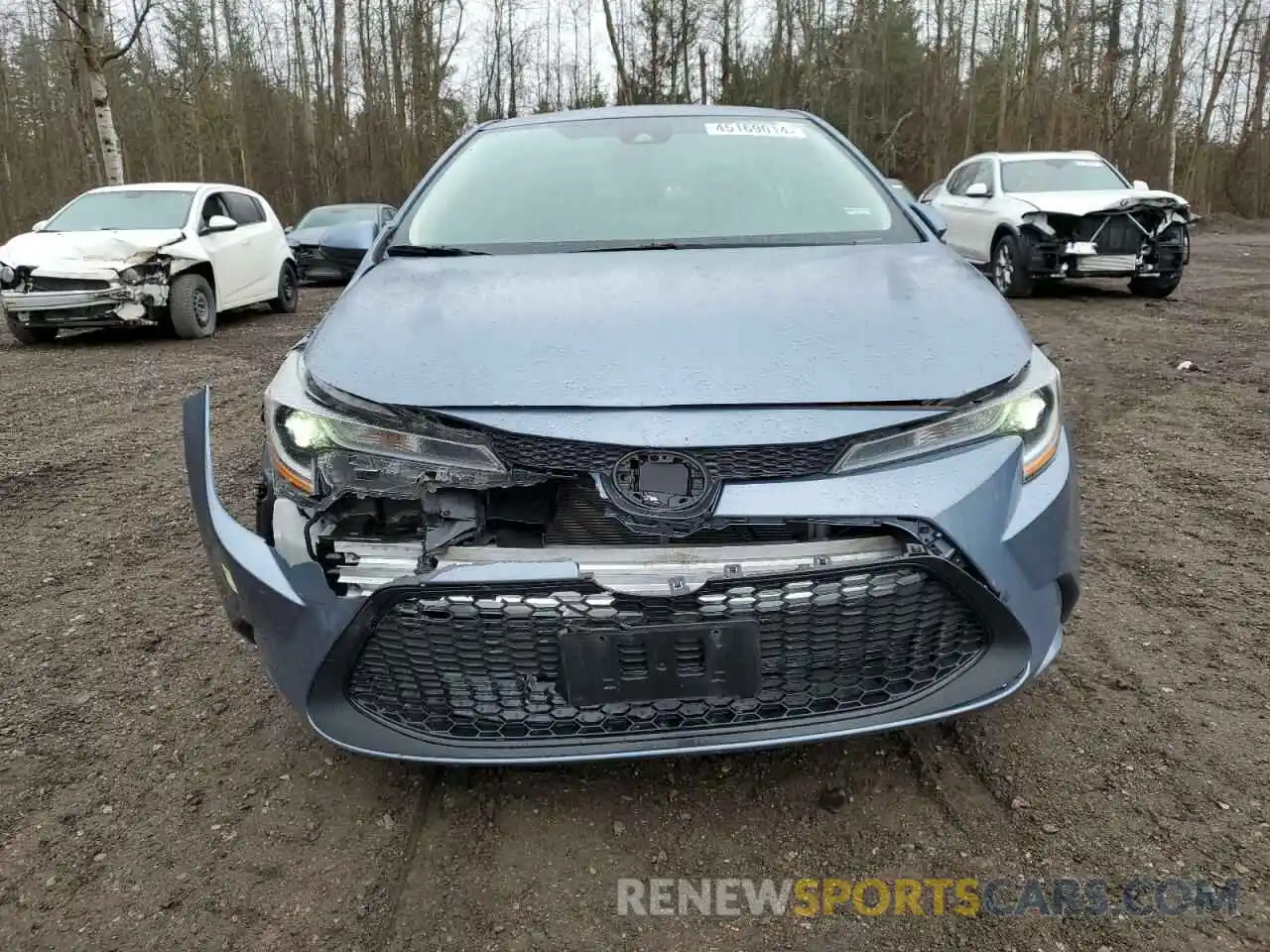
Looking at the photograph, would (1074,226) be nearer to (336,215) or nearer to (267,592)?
(267,592)

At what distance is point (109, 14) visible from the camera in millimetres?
14938

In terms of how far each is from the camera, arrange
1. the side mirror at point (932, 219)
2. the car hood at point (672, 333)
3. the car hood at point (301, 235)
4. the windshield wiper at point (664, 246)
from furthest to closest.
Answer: the car hood at point (301, 235) → the side mirror at point (932, 219) → the windshield wiper at point (664, 246) → the car hood at point (672, 333)

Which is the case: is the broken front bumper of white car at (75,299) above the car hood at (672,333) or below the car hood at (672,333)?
below

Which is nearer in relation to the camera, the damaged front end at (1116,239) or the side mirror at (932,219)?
the side mirror at (932,219)

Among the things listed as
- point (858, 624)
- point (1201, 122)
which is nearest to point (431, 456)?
point (858, 624)

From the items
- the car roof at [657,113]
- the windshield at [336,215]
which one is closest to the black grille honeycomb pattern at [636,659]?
the car roof at [657,113]

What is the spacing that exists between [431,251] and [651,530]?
139 centimetres

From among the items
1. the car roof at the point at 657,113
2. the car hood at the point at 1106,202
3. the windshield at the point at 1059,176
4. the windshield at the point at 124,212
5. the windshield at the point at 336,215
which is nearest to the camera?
the car roof at the point at 657,113

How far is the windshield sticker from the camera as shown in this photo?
321 centimetres

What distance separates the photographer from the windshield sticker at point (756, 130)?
3209mm

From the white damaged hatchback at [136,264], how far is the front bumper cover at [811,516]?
7.27 metres

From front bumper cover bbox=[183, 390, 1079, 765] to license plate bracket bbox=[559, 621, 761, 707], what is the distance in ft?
0.35

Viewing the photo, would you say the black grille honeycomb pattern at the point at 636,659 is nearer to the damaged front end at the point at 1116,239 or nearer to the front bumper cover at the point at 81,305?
the front bumper cover at the point at 81,305
